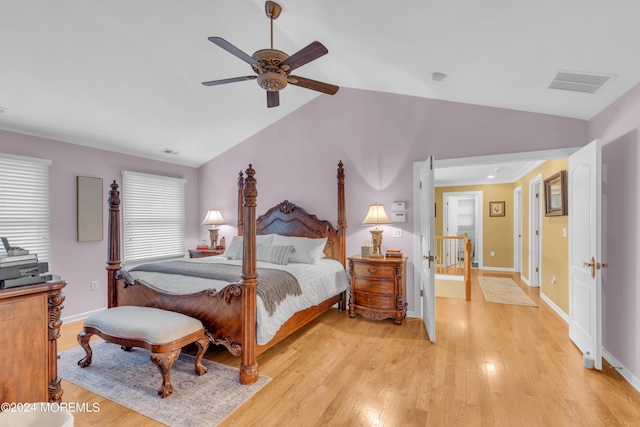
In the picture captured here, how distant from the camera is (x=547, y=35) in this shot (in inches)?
83.5

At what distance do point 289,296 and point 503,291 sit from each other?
4.28 meters

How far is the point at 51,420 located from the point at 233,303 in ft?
4.18

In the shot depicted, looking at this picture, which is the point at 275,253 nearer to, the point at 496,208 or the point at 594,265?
the point at 594,265

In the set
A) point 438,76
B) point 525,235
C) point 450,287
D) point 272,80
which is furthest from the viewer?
point 525,235

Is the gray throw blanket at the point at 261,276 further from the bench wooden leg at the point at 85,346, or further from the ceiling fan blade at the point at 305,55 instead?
the ceiling fan blade at the point at 305,55

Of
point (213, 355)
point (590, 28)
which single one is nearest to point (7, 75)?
point (213, 355)

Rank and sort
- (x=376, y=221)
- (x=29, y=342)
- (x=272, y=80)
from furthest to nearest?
(x=376, y=221) → (x=272, y=80) → (x=29, y=342)

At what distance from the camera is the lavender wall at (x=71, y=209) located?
12.5 ft

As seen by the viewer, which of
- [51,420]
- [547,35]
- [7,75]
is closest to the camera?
[51,420]

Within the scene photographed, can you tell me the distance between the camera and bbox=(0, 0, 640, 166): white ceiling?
212cm

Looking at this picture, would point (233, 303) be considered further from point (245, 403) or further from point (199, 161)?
point (199, 161)

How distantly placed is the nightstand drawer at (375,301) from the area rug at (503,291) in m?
2.07

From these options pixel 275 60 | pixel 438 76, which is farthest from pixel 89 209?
pixel 438 76

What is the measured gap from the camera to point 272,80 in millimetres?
2449
